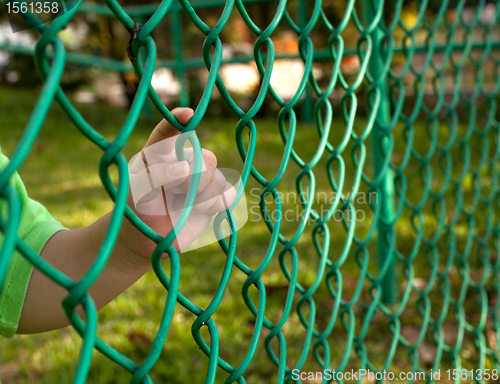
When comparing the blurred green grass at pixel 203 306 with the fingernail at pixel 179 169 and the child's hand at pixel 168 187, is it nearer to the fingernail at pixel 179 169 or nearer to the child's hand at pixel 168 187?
the child's hand at pixel 168 187

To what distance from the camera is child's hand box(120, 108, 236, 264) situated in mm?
678

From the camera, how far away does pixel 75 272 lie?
0.90 metres

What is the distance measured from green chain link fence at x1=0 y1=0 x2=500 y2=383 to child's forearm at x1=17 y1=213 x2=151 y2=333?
16cm

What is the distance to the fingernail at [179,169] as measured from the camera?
0.61 m

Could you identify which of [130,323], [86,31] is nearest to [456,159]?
[130,323]

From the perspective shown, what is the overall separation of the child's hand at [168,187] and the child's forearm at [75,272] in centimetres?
11

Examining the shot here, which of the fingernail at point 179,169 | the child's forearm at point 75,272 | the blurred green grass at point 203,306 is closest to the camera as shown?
the fingernail at point 179,169

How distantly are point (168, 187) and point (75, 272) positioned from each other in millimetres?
343

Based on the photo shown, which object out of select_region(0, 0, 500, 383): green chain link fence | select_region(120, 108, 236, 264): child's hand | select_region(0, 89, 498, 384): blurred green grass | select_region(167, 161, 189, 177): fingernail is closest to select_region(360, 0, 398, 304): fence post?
select_region(0, 0, 500, 383): green chain link fence

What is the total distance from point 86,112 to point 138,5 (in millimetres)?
2009

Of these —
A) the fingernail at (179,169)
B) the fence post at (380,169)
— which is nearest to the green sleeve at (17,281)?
the fingernail at (179,169)

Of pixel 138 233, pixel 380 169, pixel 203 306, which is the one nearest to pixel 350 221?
pixel 138 233

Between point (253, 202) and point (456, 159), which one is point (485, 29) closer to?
point (253, 202)

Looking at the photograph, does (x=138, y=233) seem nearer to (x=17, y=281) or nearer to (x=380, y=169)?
(x=17, y=281)
